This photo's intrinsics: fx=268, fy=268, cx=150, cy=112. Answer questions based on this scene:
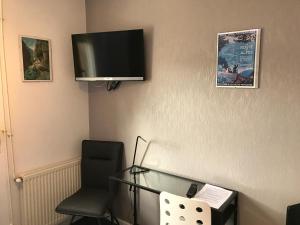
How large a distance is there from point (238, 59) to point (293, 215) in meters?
1.12

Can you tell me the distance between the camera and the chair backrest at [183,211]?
68.6 inches

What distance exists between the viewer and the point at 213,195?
205 cm

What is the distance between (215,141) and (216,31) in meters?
0.87

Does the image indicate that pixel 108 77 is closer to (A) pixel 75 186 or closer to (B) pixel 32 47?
(B) pixel 32 47

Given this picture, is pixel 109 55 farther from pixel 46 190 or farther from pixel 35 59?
pixel 46 190

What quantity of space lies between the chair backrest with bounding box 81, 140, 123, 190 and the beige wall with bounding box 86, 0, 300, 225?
0.44 ft

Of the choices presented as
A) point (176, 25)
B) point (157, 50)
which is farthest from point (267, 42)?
point (157, 50)

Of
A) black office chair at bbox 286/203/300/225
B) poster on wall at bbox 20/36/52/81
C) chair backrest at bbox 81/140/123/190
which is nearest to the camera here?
black office chair at bbox 286/203/300/225

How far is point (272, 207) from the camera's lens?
6.37ft

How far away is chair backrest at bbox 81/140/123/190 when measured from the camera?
280cm

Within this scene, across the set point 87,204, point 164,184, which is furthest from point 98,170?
point 164,184

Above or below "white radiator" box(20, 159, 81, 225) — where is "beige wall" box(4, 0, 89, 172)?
above

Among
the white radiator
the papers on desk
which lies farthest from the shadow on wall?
the white radiator

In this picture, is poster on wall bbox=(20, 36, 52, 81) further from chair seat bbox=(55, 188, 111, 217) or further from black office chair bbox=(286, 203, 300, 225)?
black office chair bbox=(286, 203, 300, 225)
